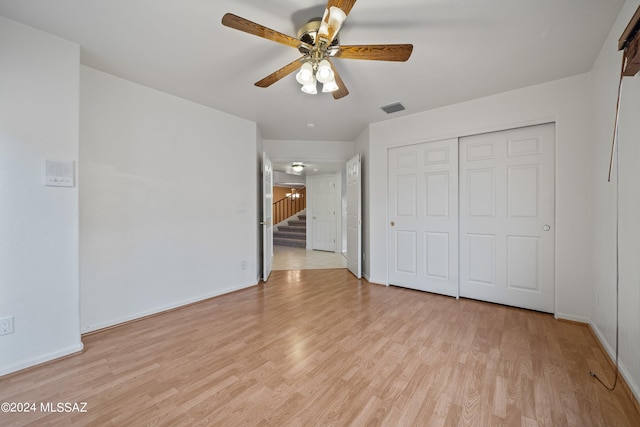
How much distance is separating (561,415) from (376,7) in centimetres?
271

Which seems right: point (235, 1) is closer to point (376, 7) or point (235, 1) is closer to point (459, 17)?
point (376, 7)

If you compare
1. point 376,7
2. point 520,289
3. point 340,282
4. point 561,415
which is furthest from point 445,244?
point 376,7

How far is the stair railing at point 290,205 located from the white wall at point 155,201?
7.62 metres

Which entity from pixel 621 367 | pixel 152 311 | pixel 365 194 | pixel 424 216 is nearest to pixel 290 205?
pixel 365 194

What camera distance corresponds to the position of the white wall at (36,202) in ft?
5.99

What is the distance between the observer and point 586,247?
8.43ft

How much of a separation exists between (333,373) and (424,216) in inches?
98.9

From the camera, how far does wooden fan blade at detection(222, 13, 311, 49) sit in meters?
1.44

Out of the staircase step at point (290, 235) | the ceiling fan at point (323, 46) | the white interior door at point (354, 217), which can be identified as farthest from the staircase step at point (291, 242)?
the ceiling fan at point (323, 46)

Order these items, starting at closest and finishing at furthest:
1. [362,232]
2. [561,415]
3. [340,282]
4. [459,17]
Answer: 1. [561,415]
2. [459,17]
3. [340,282]
4. [362,232]

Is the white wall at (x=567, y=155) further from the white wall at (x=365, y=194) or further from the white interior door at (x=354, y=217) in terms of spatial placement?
the white interior door at (x=354, y=217)

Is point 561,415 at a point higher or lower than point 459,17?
lower

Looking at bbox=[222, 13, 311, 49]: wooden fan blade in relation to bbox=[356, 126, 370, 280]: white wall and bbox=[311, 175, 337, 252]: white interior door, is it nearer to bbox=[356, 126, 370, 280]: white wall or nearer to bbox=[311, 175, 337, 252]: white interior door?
bbox=[356, 126, 370, 280]: white wall

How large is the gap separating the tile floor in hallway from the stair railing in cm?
429
